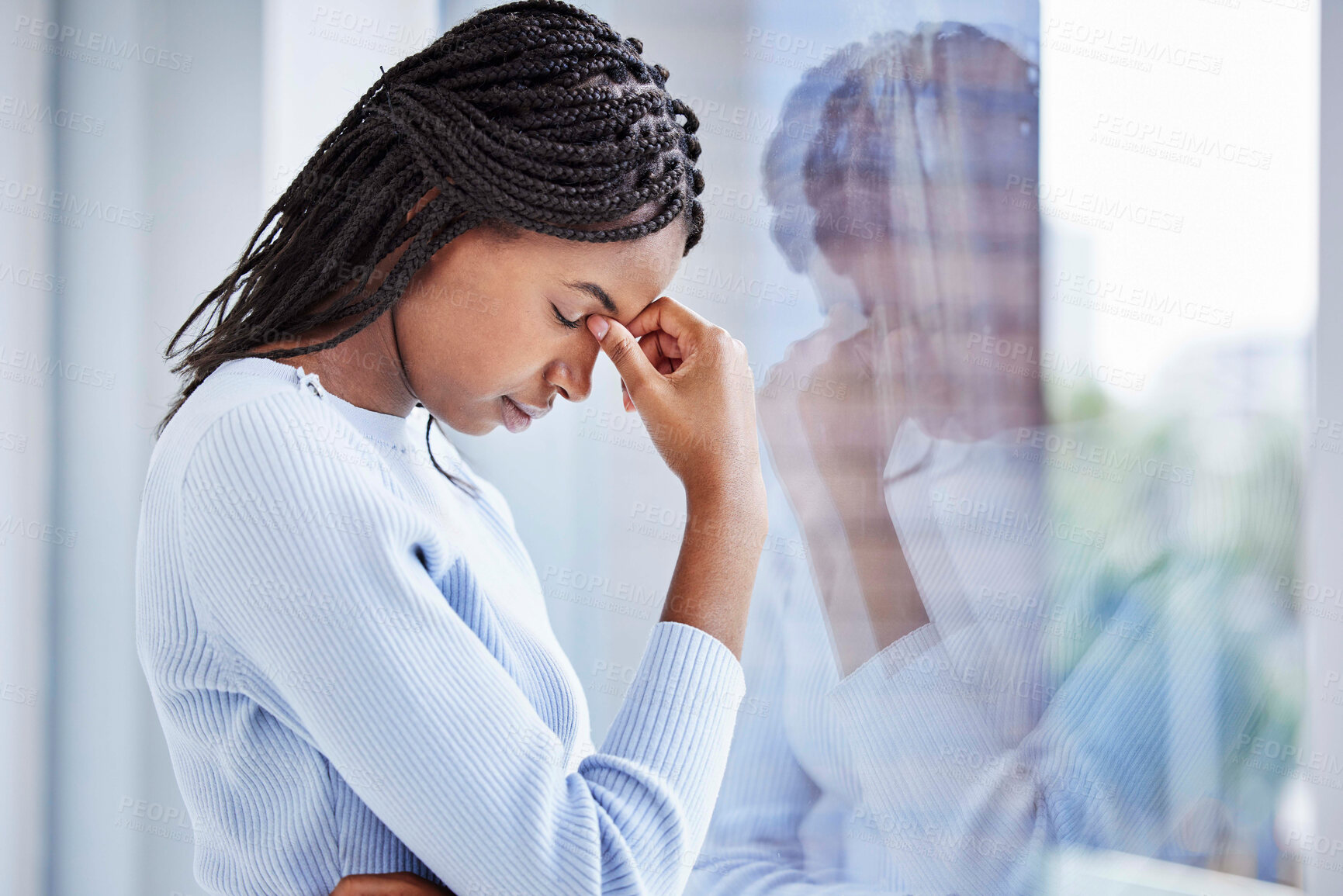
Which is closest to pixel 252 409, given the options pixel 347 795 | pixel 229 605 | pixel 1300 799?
pixel 229 605

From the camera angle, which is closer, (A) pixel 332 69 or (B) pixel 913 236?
(B) pixel 913 236

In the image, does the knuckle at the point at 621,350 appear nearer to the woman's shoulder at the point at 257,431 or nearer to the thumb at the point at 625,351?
the thumb at the point at 625,351

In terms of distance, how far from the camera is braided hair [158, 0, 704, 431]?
27.0 inches

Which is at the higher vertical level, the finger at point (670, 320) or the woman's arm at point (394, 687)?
the finger at point (670, 320)

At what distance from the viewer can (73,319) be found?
130cm

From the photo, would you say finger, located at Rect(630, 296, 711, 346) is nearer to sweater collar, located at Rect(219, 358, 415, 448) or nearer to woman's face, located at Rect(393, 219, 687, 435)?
woman's face, located at Rect(393, 219, 687, 435)

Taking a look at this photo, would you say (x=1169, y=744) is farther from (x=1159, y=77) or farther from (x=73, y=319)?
(x=73, y=319)

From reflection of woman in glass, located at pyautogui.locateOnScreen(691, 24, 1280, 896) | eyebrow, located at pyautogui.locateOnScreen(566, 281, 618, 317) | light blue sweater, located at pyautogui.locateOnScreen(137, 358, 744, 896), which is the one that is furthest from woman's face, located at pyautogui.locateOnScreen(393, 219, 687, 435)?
reflection of woman in glass, located at pyautogui.locateOnScreen(691, 24, 1280, 896)

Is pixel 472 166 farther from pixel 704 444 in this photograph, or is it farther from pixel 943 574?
pixel 943 574

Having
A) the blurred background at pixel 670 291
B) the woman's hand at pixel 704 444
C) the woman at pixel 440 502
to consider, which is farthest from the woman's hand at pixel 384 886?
the blurred background at pixel 670 291

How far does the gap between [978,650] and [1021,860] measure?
0.71ft

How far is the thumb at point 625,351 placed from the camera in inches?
30.3

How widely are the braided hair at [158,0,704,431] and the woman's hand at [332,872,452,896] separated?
0.38 m

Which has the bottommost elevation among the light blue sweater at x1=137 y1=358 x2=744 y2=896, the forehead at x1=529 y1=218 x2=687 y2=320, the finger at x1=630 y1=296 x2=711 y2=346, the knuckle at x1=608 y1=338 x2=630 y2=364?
the light blue sweater at x1=137 y1=358 x2=744 y2=896
